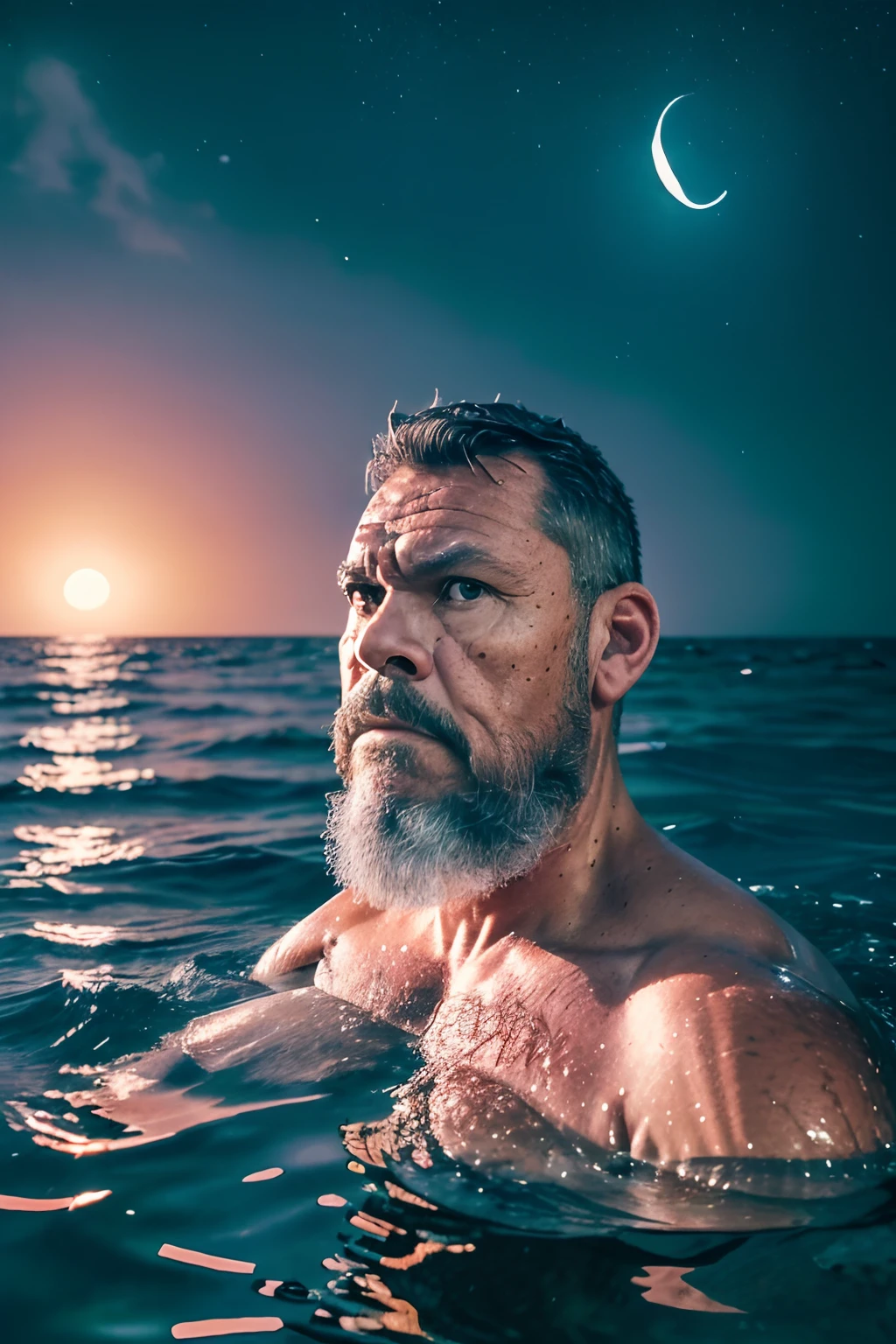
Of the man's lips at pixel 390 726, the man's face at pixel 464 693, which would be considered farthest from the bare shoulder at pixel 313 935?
the man's lips at pixel 390 726

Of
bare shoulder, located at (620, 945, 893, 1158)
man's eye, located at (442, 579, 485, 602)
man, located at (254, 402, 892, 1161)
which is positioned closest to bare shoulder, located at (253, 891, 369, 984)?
man, located at (254, 402, 892, 1161)

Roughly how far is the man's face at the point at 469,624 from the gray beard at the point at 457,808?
20 millimetres

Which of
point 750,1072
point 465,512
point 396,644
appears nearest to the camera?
point 750,1072

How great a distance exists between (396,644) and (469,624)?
0.63 ft

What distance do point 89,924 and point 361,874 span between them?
2512 millimetres

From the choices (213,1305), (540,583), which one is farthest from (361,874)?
(213,1305)

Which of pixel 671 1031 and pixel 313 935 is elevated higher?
pixel 671 1031

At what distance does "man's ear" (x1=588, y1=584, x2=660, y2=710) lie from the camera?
273 centimetres

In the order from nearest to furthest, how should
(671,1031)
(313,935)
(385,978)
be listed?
(671,1031) < (385,978) < (313,935)

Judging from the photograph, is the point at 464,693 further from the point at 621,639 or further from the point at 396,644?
the point at 621,639

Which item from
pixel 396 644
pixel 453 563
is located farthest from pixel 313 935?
pixel 453 563

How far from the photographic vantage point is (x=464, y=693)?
2.51 m

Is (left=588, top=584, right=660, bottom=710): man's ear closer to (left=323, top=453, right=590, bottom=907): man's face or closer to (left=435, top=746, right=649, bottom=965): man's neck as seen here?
(left=323, top=453, right=590, bottom=907): man's face

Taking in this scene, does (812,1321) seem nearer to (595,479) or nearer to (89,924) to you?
(595,479)
